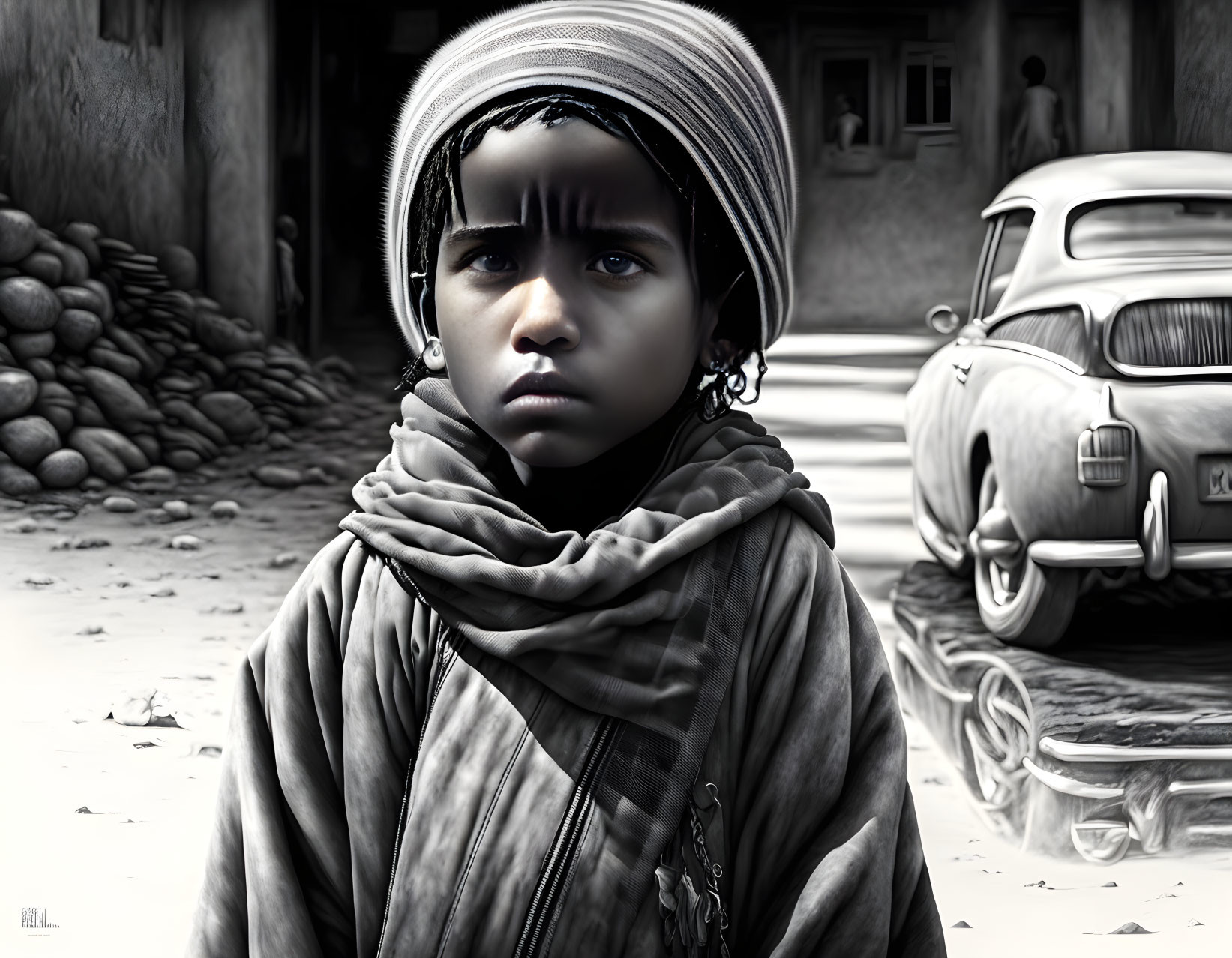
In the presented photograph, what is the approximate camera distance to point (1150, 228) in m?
2.95

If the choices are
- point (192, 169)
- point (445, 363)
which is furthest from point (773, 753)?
point (192, 169)

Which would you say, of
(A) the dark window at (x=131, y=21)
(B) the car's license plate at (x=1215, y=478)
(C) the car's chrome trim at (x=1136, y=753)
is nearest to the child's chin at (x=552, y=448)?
(B) the car's license plate at (x=1215, y=478)

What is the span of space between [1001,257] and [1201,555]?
0.83 meters

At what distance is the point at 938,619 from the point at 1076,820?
556mm

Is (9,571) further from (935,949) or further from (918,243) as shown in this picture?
(935,949)

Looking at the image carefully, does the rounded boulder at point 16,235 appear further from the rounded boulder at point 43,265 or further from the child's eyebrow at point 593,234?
the child's eyebrow at point 593,234

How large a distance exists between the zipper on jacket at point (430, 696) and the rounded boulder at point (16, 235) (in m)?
2.37

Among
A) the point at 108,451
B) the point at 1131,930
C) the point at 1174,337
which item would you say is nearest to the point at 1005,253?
the point at 1174,337

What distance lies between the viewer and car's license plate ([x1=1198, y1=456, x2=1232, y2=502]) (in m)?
2.69

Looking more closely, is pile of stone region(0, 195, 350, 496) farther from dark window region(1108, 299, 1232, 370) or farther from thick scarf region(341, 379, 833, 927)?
thick scarf region(341, 379, 833, 927)

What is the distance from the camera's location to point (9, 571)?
114 inches

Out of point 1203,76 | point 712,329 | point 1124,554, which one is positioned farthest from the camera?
point 1203,76

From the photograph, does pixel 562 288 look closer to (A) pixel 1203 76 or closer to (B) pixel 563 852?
(B) pixel 563 852

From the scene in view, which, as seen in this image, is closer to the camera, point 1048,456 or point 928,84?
point 1048,456
